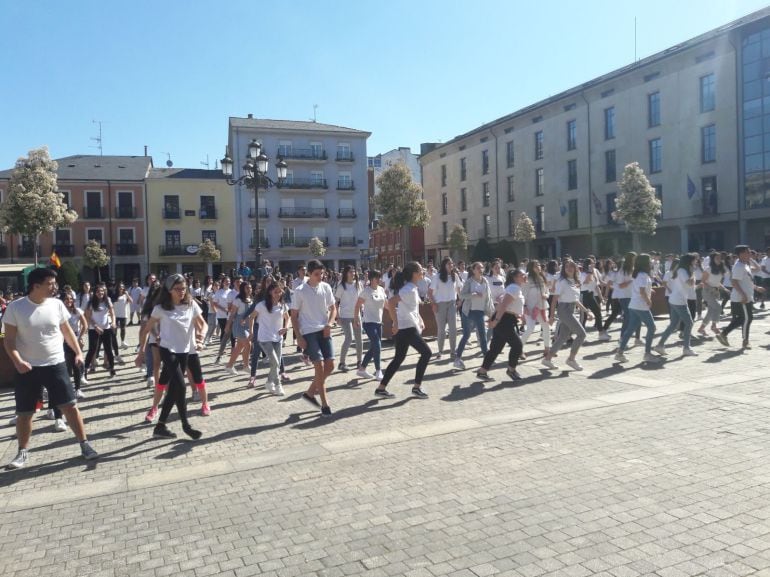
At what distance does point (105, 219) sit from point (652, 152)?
40.6 metres

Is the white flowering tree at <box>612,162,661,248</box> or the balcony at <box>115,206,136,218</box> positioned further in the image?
the balcony at <box>115,206,136,218</box>

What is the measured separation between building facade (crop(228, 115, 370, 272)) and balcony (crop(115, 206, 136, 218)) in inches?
322

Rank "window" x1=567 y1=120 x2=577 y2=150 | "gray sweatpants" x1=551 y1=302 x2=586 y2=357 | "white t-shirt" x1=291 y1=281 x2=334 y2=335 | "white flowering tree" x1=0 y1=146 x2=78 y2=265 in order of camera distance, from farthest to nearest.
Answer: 1. "window" x1=567 y1=120 x2=577 y2=150
2. "white flowering tree" x1=0 y1=146 x2=78 y2=265
3. "gray sweatpants" x1=551 y1=302 x2=586 y2=357
4. "white t-shirt" x1=291 y1=281 x2=334 y2=335

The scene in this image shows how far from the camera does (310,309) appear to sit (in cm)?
762

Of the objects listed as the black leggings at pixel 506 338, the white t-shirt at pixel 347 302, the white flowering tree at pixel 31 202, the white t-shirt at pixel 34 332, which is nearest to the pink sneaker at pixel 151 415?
the white t-shirt at pixel 34 332

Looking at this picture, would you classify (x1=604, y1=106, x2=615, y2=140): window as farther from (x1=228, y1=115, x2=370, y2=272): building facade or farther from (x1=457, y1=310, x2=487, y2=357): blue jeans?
(x1=457, y1=310, x2=487, y2=357): blue jeans

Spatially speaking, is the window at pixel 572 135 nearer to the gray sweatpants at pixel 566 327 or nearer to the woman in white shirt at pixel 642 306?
the woman in white shirt at pixel 642 306

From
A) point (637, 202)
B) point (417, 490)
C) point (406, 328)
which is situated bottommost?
point (417, 490)

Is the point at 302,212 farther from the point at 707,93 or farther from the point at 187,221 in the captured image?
the point at 707,93

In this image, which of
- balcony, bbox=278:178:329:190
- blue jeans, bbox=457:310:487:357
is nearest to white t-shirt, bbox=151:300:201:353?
blue jeans, bbox=457:310:487:357

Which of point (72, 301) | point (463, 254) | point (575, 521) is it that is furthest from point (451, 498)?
point (463, 254)

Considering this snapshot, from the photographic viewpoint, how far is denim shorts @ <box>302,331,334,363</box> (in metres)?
7.46

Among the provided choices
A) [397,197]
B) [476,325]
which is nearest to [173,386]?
[476,325]

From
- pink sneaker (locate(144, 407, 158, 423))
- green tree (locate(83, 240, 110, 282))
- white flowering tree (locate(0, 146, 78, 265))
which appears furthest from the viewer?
green tree (locate(83, 240, 110, 282))
